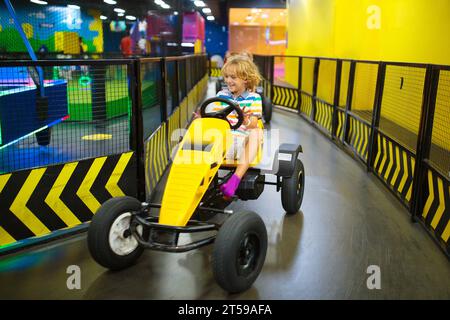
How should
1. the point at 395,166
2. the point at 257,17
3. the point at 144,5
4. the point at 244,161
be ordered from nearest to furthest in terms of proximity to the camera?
the point at 244,161 → the point at 395,166 → the point at 144,5 → the point at 257,17

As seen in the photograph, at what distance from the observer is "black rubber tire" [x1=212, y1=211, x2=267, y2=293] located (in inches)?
91.9

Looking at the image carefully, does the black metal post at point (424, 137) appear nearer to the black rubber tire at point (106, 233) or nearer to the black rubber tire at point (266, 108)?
the black rubber tire at point (106, 233)

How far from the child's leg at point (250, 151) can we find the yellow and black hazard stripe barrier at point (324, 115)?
4844 millimetres

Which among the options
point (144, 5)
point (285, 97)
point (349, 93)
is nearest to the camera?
point (349, 93)

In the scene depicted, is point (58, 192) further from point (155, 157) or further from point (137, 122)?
point (155, 157)

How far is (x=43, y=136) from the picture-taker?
20.4 feet

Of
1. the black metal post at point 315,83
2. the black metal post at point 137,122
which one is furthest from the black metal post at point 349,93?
the black metal post at point 137,122

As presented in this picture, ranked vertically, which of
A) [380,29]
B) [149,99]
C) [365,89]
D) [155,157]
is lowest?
[155,157]

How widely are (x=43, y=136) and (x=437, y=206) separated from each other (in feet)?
17.2

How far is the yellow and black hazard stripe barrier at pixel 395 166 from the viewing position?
4.09 meters

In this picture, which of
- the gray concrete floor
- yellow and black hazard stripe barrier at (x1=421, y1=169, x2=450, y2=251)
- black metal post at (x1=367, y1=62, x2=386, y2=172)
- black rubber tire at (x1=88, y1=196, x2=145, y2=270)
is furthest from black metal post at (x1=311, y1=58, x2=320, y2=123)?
black rubber tire at (x1=88, y1=196, x2=145, y2=270)

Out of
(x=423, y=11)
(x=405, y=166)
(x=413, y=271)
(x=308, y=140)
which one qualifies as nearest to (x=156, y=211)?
(x=413, y=271)

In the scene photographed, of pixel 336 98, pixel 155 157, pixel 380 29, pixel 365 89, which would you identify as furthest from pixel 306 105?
pixel 155 157
